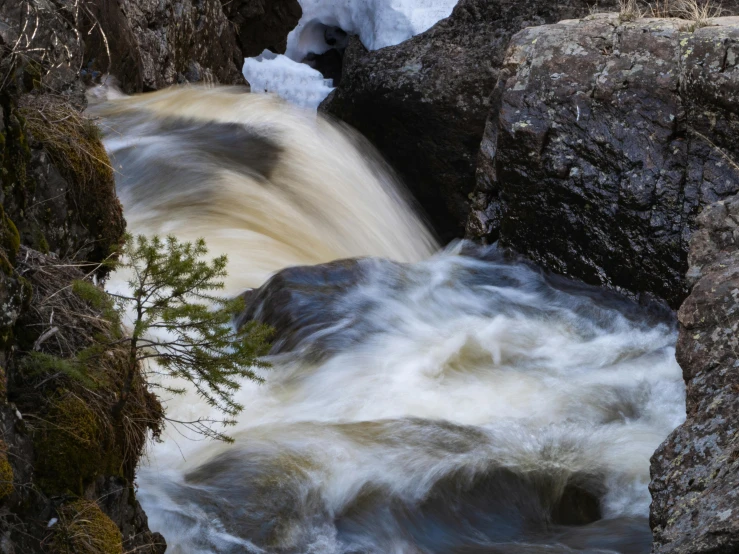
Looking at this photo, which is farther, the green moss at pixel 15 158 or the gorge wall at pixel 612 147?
the gorge wall at pixel 612 147

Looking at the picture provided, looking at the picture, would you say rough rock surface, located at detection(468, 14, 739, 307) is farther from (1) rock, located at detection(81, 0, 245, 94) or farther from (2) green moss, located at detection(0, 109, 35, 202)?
(2) green moss, located at detection(0, 109, 35, 202)

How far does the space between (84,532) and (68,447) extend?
266 mm

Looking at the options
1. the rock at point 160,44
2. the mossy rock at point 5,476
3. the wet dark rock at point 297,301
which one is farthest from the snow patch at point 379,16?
the mossy rock at point 5,476

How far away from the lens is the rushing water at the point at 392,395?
154 inches

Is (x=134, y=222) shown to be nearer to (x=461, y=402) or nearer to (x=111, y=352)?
(x=461, y=402)

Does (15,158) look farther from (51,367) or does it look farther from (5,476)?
(5,476)

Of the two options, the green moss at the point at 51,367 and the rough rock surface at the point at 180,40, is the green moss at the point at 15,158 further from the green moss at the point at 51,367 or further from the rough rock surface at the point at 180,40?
the rough rock surface at the point at 180,40

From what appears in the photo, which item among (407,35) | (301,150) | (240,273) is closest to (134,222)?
(240,273)

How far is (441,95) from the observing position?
9.59 metres

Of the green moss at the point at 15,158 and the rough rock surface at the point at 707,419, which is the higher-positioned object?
the green moss at the point at 15,158

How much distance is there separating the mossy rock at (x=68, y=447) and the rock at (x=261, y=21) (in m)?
10.1

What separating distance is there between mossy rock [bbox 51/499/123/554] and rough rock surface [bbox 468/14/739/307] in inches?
191

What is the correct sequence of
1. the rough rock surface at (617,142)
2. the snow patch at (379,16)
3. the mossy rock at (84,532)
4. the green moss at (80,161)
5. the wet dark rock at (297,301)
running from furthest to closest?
the snow patch at (379,16) → the rough rock surface at (617,142) → the wet dark rock at (297,301) → the green moss at (80,161) → the mossy rock at (84,532)

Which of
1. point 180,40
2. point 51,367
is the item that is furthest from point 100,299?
point 180,40
